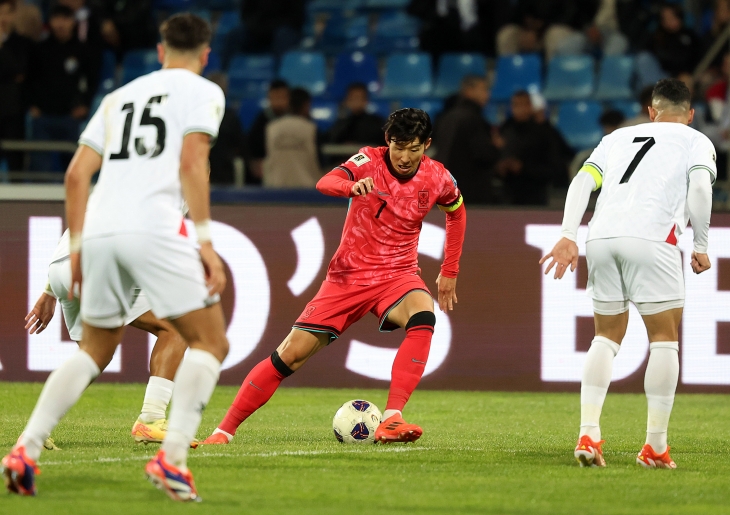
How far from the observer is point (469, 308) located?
34.5 feet

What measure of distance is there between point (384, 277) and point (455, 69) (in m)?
8.88

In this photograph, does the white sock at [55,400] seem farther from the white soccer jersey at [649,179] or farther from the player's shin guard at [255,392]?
the white soccer jersey at [649,179]

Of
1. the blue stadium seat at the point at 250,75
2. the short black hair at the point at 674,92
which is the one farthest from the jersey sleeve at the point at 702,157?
the blue stadium seat at the point at 250,75

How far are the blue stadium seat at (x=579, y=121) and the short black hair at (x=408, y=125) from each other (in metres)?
7.92

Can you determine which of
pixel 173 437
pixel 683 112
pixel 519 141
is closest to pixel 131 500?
pixel 173 437

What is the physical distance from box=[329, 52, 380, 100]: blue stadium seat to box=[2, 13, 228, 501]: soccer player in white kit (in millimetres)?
11141

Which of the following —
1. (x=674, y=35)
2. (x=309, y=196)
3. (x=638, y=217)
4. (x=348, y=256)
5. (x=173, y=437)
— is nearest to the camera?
(x=173, y=437)

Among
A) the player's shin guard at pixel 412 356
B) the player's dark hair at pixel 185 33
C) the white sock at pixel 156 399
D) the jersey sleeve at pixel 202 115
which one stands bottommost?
the white sock at pixel 156 399

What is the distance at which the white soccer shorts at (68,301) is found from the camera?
6.60 meters

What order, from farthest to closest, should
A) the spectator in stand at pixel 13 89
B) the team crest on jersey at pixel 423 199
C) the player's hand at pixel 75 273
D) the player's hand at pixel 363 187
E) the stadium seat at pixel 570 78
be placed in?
the stadium seat at pixel 570 78 < the spectator in stand at pixel 13 89 < the team crest on jersey at pixel 423 199 < the player's hand at pixel 363 187 < the player's hand at pixel 75 273

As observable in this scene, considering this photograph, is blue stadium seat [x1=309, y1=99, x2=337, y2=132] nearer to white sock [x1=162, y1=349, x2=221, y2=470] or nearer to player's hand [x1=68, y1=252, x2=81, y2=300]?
player's hand [x1=68, y1=252, x2=81, y2=300]

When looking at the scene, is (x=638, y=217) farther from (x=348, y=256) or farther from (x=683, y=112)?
(x=348, y=256)

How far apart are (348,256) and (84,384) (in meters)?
2.64

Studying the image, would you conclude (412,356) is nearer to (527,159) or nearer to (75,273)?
(75,273)
